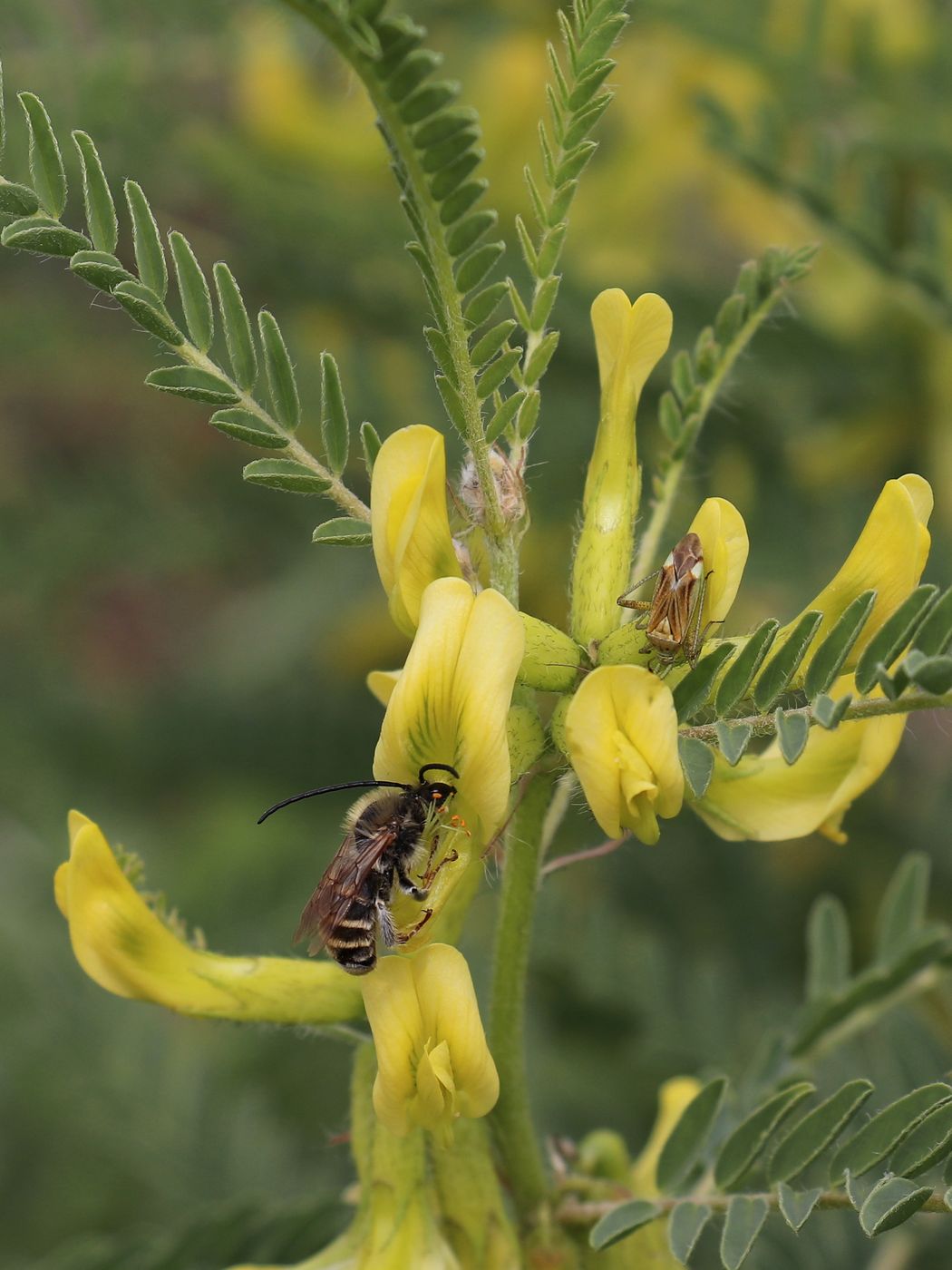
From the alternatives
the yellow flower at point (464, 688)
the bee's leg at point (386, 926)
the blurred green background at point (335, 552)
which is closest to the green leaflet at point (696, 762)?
the yellow flower at point (464, 688)

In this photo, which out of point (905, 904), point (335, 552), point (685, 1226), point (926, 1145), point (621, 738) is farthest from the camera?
point (335, 552)

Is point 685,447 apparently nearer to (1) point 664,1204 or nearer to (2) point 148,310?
(2) point 148,310

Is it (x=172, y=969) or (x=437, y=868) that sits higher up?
(x=437, y=868)

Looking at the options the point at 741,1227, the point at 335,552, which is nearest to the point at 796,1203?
the point at 741,1227

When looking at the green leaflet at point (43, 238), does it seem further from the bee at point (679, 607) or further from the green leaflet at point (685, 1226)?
the green leaflet at point (685, 1226)

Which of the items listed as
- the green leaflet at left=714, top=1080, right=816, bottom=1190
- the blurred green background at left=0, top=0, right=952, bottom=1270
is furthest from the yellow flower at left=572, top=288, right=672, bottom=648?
the blurred green background at left=0, top=0, right=952, bottom=1270

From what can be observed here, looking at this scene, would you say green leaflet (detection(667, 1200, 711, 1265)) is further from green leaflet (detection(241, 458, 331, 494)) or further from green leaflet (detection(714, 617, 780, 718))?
green leaflet (detection(241, 458, 331, 494))
